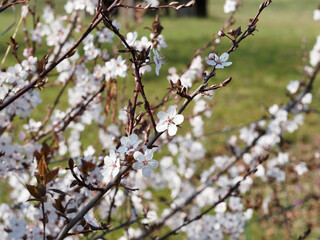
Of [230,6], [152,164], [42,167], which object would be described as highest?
[230,6]

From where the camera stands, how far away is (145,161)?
1.04 metres

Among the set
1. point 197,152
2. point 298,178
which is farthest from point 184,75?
point 298,178

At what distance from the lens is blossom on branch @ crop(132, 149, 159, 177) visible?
3.33ft

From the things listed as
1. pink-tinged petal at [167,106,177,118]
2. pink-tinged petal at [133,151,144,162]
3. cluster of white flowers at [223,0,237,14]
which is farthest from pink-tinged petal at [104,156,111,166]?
cluster of white flowers at [223,0,237,14]

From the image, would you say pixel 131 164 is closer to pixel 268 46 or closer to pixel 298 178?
pixel 298 178

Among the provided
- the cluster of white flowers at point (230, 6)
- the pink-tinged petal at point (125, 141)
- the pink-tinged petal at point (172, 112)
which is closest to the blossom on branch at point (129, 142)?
the pink-tinged petal at point (125, 141)

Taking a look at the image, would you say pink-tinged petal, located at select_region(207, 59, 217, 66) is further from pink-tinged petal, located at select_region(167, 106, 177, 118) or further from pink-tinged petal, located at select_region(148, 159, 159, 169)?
pink-tinged petal, located at select_region(148, 159, 159, 169)

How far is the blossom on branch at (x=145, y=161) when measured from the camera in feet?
3.33

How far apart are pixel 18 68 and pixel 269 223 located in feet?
10.2

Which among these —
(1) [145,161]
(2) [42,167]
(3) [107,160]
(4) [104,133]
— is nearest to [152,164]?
(1) [145,161]

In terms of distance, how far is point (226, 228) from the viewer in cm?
231

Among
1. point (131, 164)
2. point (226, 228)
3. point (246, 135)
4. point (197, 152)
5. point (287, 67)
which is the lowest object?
point (131, 164)

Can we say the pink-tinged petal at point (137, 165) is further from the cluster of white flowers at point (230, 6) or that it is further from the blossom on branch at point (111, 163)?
the cluster of white flowers at point (230, 6)

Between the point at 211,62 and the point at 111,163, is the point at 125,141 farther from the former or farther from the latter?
the point at 211,62
